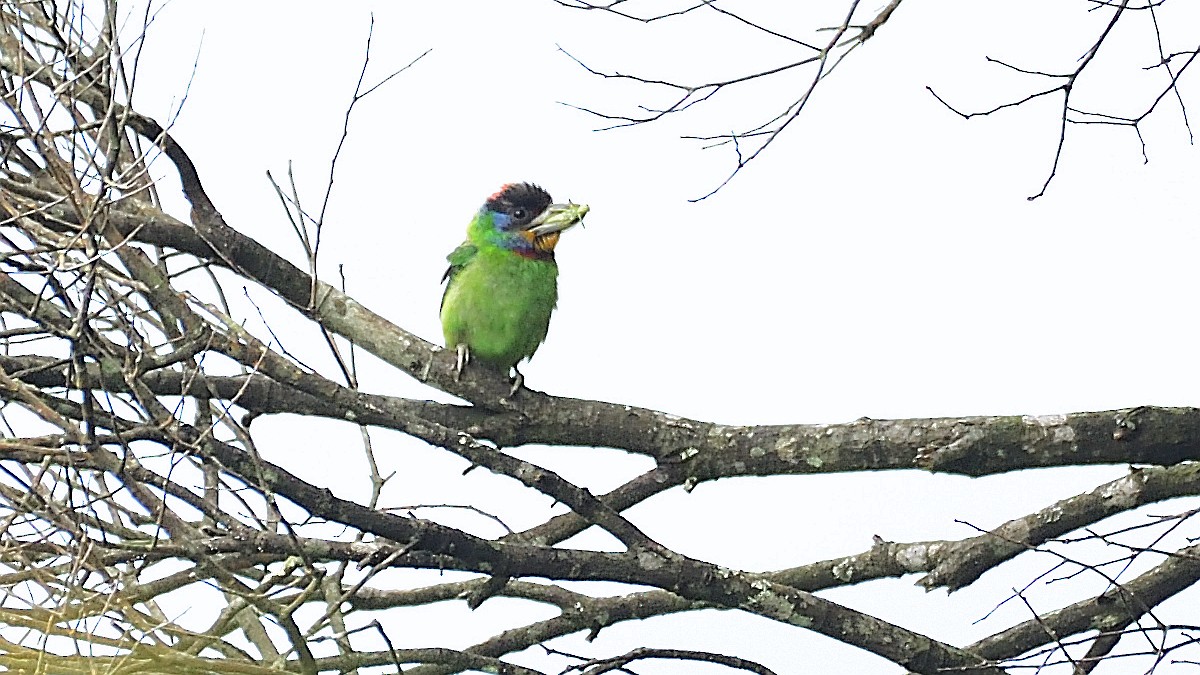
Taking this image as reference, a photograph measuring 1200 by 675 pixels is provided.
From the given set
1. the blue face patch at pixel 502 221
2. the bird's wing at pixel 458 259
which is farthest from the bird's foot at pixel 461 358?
the blue face patch at pixel 502 221

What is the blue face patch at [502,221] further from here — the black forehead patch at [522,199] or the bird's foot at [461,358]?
the bird's foot at [461,358]

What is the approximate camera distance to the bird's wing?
436 centimetres

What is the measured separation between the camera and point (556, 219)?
4.34 m

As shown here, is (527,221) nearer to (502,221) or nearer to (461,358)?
(502,221)

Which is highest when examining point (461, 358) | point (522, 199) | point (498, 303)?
point (522, 199)

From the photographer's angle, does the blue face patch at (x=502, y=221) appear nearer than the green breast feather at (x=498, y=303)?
No

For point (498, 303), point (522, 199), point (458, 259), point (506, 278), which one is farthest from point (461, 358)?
point (522, 199)

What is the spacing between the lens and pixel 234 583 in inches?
116

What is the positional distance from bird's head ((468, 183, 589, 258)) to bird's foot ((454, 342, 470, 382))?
42cm

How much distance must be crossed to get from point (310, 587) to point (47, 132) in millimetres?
1049

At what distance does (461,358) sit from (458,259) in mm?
586

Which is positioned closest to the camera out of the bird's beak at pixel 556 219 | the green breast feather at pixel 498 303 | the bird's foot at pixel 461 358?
the bird's foot at pixel 461 358

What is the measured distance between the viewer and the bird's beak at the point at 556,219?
14.2 feet

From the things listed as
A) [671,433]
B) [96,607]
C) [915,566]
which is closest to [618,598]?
[671,433]
